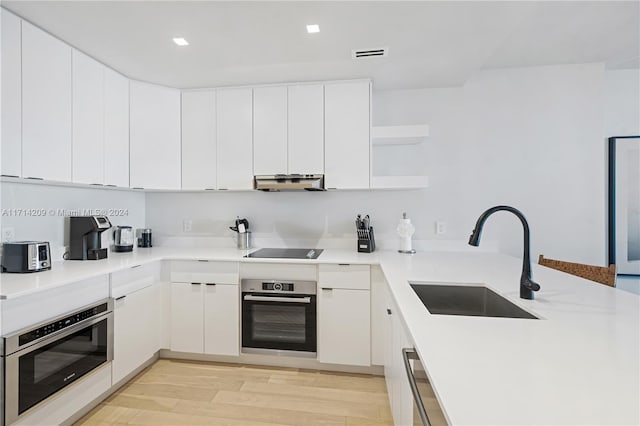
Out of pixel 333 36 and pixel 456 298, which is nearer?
pixel 456 298

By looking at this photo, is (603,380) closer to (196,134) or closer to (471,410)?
(471,410)

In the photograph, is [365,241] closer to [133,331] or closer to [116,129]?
[133,331]

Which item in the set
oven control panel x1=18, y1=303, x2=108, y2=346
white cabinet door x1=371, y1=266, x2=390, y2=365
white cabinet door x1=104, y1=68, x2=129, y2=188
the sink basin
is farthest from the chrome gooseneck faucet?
white cabinet door x1=104, y1=68, x2=129, y2=188

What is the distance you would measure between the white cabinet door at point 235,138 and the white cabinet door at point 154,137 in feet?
1.30

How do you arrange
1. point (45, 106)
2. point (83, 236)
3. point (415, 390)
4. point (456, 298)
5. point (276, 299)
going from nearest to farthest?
point (415, 390)
point (456, 298)
point (45, 106)
point (83, 236)
point (276, 299)

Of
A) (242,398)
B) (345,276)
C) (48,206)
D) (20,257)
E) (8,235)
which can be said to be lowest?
(242,398)

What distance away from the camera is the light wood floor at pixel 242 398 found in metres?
1.80

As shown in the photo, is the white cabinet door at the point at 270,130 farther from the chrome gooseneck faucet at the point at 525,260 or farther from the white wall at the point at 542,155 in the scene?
the chrome gooseneck faucet at the point at 525,260

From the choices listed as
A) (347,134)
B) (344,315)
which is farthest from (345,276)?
(347,134)

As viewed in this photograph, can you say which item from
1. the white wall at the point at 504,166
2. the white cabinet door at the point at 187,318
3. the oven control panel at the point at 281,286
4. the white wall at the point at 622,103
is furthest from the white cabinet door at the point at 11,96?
the white wall at the point at 622,103

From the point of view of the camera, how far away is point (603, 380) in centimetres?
64

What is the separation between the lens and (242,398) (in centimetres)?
200

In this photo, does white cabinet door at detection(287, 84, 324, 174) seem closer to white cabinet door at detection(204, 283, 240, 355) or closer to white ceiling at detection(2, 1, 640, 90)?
white ceiling at detection(2, 1, 640, 90)

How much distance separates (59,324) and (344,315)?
5.51 ft
